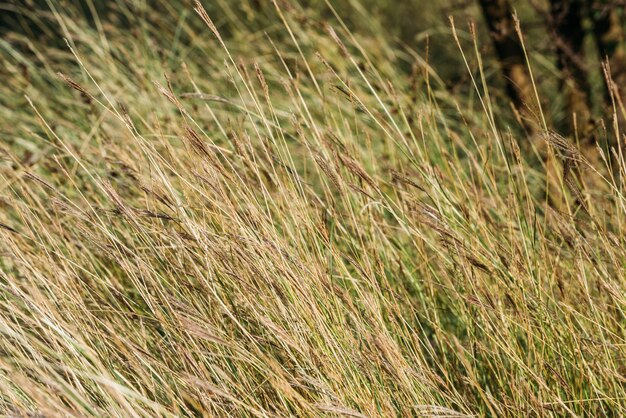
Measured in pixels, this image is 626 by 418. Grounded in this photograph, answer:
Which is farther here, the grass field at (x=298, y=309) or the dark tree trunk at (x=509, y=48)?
the dark tree trunk at (x=509, y=48)

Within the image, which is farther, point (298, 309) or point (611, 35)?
point (611, 35)

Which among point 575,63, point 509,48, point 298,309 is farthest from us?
point 509,48

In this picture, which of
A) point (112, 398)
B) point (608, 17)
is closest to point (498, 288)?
point (112, 398)

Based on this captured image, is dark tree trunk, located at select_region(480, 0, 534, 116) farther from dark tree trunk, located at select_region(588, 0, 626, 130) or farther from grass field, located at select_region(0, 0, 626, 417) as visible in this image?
grass field, located at select_region(0, 0, 626, 417)

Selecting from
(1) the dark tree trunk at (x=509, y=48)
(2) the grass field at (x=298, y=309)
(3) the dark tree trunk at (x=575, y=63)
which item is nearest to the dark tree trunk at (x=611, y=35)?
(3) the dark tree trunk at (x=575, y=63)

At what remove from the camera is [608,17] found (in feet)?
10.4

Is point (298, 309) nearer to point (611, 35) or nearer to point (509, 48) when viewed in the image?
point (509, 48)

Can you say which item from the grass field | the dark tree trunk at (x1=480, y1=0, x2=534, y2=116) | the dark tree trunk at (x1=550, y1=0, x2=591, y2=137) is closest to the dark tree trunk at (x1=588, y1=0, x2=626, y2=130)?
the dark tree trunk at (x1=550, y1=0, x2=591, y2=137)

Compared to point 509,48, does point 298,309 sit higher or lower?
lower

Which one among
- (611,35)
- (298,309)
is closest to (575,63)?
(611,35)

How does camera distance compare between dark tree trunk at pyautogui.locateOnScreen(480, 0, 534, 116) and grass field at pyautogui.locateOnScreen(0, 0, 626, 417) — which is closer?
grass field at pyautogui.locateOnScreen(0, 0, 626, 417)

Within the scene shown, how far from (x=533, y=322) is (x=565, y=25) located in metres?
1.89

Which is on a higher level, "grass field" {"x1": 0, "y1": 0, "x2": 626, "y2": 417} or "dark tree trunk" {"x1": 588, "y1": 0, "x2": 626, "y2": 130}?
"dark tree trunk" {"x1": 588, "y1": 0, "x2": 626, "y2": 130}

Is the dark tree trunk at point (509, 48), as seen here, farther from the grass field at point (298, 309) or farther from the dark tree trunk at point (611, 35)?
the grass field at point (298, 309)
